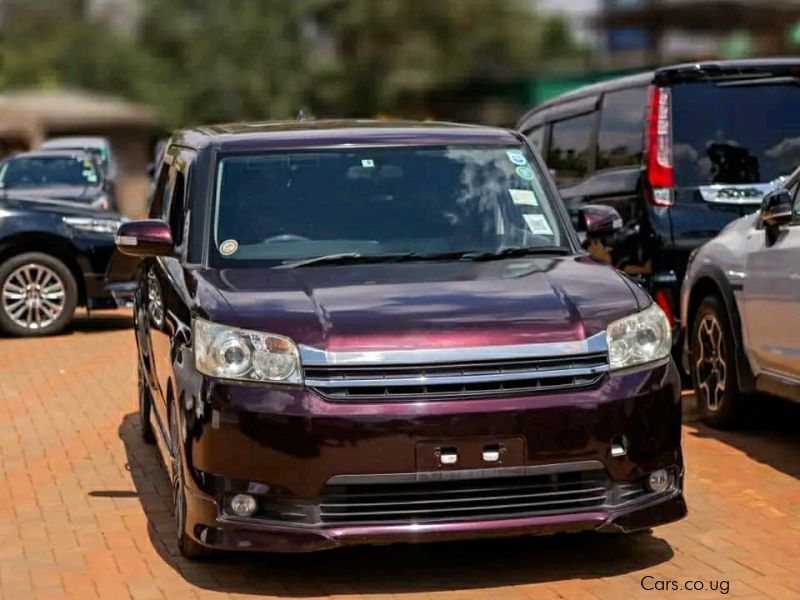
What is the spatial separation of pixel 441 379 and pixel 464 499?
1.48ft

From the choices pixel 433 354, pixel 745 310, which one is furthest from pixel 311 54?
pixel 433 354

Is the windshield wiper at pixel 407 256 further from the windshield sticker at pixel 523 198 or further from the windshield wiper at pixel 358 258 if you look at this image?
the windshield sticker at pixel 523 198

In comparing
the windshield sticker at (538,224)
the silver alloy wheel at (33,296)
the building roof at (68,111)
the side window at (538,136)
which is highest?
the windshield sticker at (538,224)

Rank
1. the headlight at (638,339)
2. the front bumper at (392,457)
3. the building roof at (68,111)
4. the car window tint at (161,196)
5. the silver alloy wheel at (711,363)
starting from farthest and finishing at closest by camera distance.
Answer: the building roof at (68,111)
the silver alloy wheel at (711,363)
the car window tint at (161,196)
the headlight at (638,339)
the front bumper at (392,457)

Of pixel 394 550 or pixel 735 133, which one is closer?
pixel 394 550

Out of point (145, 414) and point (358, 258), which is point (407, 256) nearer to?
point (358, 258)

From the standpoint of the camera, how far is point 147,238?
7082 mm

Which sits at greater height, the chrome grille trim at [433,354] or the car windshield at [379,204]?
the car windshield at [379,204]

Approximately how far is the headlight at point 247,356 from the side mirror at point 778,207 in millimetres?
3388

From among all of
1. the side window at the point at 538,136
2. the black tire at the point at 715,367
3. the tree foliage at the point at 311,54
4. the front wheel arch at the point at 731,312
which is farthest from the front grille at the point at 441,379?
the tree foliage at the point at 311,54

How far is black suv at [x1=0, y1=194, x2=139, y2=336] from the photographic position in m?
14.8

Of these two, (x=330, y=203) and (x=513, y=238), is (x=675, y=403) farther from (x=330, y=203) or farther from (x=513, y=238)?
(x=330, y=203)

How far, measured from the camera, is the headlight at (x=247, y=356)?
18.9 feet

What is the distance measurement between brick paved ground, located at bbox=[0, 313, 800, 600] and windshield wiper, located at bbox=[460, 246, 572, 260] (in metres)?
1.21
